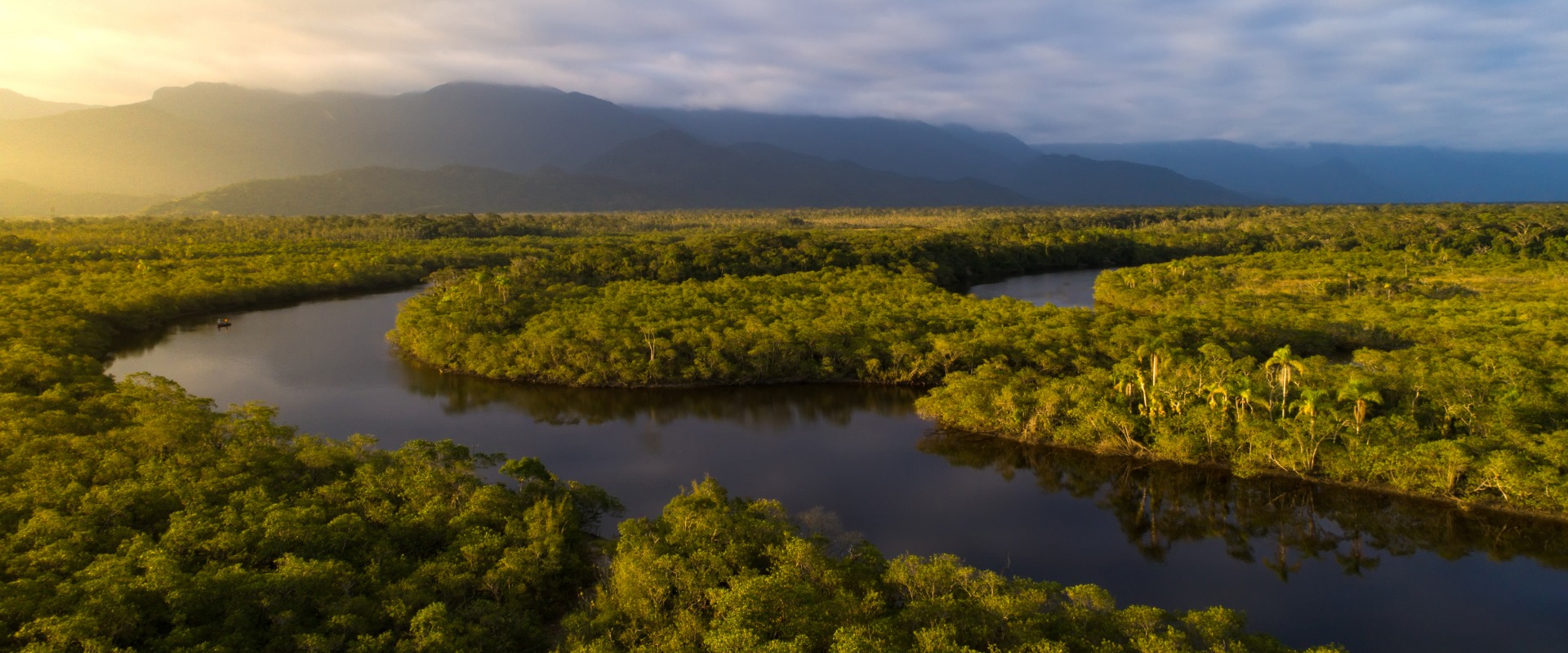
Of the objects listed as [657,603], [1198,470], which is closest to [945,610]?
[657,603]

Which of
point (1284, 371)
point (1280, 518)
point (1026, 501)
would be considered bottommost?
point (1026, 501)

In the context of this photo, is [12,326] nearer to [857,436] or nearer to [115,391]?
[115,391]

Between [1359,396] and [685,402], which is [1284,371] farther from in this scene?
[685,402]

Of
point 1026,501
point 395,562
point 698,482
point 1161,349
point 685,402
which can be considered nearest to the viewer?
point 395,562

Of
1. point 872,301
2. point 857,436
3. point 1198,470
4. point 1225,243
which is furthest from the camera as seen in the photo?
point 1225,243

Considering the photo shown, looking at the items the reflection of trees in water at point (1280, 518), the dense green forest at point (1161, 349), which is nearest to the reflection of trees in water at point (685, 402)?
the dense green forest at point (1161, 349)

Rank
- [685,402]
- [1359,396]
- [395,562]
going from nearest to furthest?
[395,562] < [1359,396] < [685,402]

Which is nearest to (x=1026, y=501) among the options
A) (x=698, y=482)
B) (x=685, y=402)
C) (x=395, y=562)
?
(x=698, y=482)
